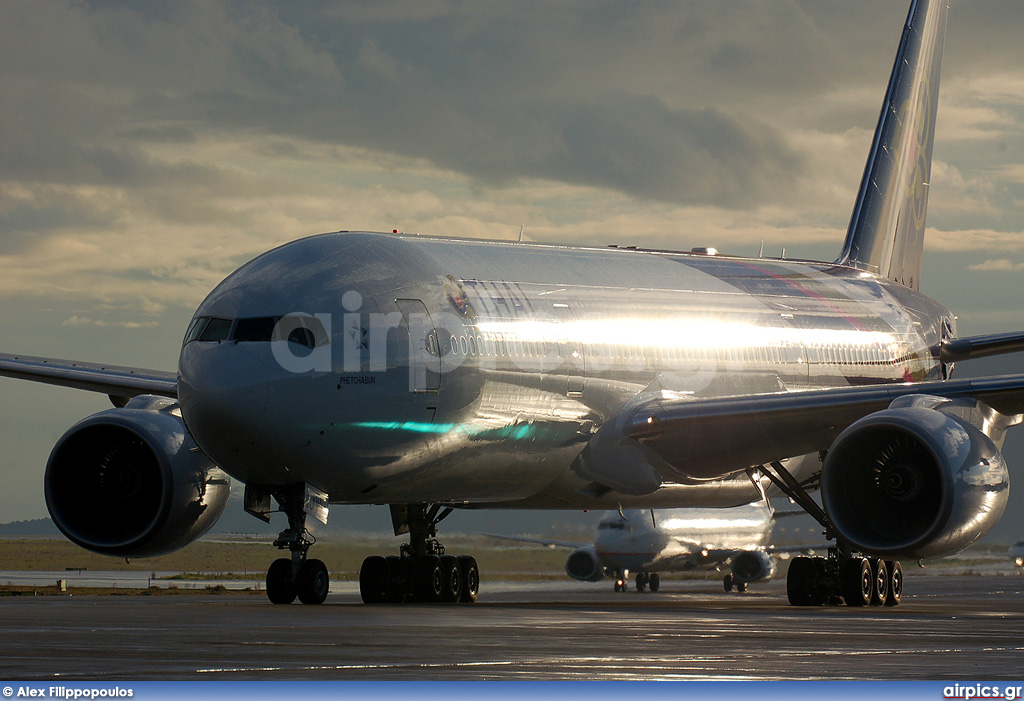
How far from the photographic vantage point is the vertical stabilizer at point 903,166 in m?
30.4

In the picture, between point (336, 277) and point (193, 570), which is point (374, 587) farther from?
point (193, 570)

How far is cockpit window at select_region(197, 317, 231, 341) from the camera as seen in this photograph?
59.1 ft

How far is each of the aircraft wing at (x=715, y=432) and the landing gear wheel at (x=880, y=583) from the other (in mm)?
3277

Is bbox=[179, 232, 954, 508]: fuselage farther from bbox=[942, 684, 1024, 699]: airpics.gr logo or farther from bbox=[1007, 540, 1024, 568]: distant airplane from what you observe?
bbox=[1007, 540, 1024, 568]: distant airplane

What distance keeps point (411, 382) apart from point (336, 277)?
1449 millimetres

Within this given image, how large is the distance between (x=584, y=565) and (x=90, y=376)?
3272cm

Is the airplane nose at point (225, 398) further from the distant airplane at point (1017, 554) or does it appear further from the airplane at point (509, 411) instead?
the distant airplane at point (1017, 554)

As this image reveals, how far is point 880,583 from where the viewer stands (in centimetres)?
2448

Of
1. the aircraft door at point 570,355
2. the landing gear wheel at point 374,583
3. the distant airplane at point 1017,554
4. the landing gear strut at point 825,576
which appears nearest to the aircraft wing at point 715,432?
the aircraft door at point 570,355

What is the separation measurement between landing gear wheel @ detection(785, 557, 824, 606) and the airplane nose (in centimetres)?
930

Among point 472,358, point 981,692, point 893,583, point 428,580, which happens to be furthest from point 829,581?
point 981,692

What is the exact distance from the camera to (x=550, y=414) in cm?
2066

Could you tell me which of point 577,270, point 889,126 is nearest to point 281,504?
point 577,270

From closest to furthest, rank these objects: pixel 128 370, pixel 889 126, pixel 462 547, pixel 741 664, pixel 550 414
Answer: pixel 741 664 < pixel 550 414 < pixel 128 370 < pixel 889 126 < pixel 462 547
